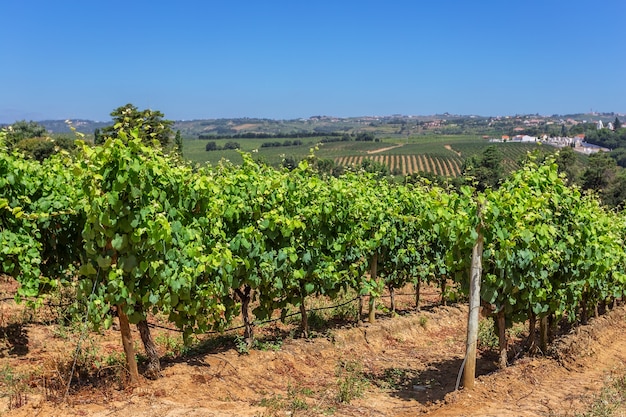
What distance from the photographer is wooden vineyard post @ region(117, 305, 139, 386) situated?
18.7ft

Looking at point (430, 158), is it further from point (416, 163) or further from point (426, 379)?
point (426, 379)

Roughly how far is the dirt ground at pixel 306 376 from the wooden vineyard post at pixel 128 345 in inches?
5.3

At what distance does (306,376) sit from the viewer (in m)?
7.56

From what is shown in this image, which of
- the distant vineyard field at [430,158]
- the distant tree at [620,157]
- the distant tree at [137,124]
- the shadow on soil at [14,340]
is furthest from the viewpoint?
the distant tree at [620,157]

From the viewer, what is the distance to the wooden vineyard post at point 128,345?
570cm

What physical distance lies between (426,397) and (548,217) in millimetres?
3064

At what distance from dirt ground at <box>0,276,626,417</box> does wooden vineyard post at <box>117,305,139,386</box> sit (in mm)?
134

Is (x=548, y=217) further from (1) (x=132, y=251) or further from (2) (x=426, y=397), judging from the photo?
(1) (x=132, y=251)

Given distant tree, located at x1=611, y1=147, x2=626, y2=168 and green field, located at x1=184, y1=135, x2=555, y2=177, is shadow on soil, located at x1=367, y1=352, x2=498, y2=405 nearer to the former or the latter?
green field, located at x1=184, y1=135, x2=555, y2=177

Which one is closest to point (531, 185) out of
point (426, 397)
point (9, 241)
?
point (426, 397)

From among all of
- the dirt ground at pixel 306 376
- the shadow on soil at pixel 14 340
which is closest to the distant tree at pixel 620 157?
the dirt ground at pixel 306 376

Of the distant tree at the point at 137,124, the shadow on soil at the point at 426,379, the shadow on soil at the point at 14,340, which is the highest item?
the distant tree at the point at 137,124

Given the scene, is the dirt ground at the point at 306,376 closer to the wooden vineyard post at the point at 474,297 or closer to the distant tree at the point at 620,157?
the wooden vineyard post at the point at 474,297

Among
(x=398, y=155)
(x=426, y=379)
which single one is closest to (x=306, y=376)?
(x=426, y=379)
